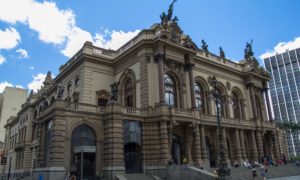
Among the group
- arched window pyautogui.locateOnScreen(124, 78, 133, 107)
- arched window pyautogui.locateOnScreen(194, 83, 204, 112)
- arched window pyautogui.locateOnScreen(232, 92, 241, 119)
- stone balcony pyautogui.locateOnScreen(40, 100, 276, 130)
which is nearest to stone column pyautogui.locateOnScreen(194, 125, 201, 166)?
stone balcony pyautogui.locateOnScreen(40, 100, 276, 130)

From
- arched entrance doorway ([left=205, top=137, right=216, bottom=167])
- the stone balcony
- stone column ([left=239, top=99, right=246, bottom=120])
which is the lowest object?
arched entrance doorway ([left=205, top=137, right=216, bottom=167])

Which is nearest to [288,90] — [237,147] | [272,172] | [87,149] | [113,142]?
[237,147]

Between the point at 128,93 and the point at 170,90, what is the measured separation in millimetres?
4989

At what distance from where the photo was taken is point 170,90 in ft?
111

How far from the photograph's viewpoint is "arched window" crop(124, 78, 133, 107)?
111 ft

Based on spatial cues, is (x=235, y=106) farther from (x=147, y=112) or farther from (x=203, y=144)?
(x=147, y=112)

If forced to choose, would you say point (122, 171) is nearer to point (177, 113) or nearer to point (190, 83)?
point (177, 113)

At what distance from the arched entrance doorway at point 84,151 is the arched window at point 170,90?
9996 mm

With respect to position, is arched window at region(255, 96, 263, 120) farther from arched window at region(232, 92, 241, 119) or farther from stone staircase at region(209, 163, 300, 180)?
stone staircase at region(209, 163, 300, 180)

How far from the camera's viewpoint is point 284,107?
9900 cm

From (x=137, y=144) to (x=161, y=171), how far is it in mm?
3641

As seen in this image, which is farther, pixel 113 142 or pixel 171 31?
pixel 171 31

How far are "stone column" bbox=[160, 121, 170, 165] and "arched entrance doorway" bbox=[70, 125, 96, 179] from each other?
655cm

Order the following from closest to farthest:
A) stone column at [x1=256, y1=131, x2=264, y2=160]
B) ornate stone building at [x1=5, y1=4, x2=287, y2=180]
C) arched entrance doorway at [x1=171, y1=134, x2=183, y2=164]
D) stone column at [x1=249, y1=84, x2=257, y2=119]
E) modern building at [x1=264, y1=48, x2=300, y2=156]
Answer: ornate stone building at [x1=5, y1=4, x2=287, y2=180] < arched entrance doorway at [x1=171, y1=134, x2=183, y2=164] < stone column at [x1=256, y1=131, x2=264, y2=160] < stone column at [x1=249, y1=84, x2=257, y2=119] < modern building at [x1=264, y1=48, x2=300, y2=156]
